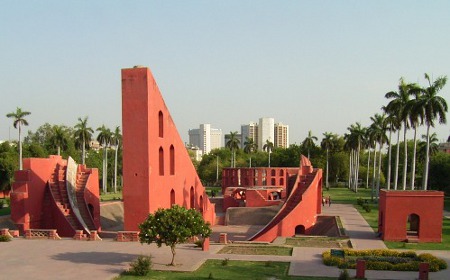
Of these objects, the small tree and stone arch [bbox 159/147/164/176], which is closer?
the small tree

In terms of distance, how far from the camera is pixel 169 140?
2753cm

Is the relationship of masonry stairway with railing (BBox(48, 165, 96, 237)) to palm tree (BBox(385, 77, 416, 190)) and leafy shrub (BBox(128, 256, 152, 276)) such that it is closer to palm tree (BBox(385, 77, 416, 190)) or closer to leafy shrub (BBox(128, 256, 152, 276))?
leafy shrub (BBox(128, 256, 152, 276))

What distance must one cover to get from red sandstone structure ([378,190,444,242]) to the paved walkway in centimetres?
133

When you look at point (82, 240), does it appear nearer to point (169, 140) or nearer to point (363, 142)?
point (169, 140)

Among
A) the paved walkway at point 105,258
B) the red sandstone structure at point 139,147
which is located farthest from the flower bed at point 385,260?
the red sandstone structure at point 139,147

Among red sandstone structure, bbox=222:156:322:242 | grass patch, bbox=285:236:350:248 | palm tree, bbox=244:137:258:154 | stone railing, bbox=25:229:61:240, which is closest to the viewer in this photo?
grass patch, bbox=285:236:350:248

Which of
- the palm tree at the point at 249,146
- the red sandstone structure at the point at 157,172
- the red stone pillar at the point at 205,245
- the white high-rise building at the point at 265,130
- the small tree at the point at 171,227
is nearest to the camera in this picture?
the small tree at the point at 171,227

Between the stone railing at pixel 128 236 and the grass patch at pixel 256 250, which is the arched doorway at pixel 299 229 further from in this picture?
the stone railing at pixel 128 236

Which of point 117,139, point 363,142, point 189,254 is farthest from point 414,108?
point 117,139

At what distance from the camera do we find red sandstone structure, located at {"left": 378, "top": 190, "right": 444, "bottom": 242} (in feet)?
80.6

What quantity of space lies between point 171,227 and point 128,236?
727 centimetres

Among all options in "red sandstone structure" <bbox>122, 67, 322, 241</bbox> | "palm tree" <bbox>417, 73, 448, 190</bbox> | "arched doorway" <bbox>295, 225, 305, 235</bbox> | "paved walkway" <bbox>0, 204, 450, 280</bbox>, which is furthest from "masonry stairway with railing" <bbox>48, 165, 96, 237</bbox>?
"palm tree" <bbox>417, 73, 448, 190</bbox>

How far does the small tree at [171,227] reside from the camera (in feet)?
58.7

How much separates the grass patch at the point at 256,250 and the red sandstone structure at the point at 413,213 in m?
6.56
